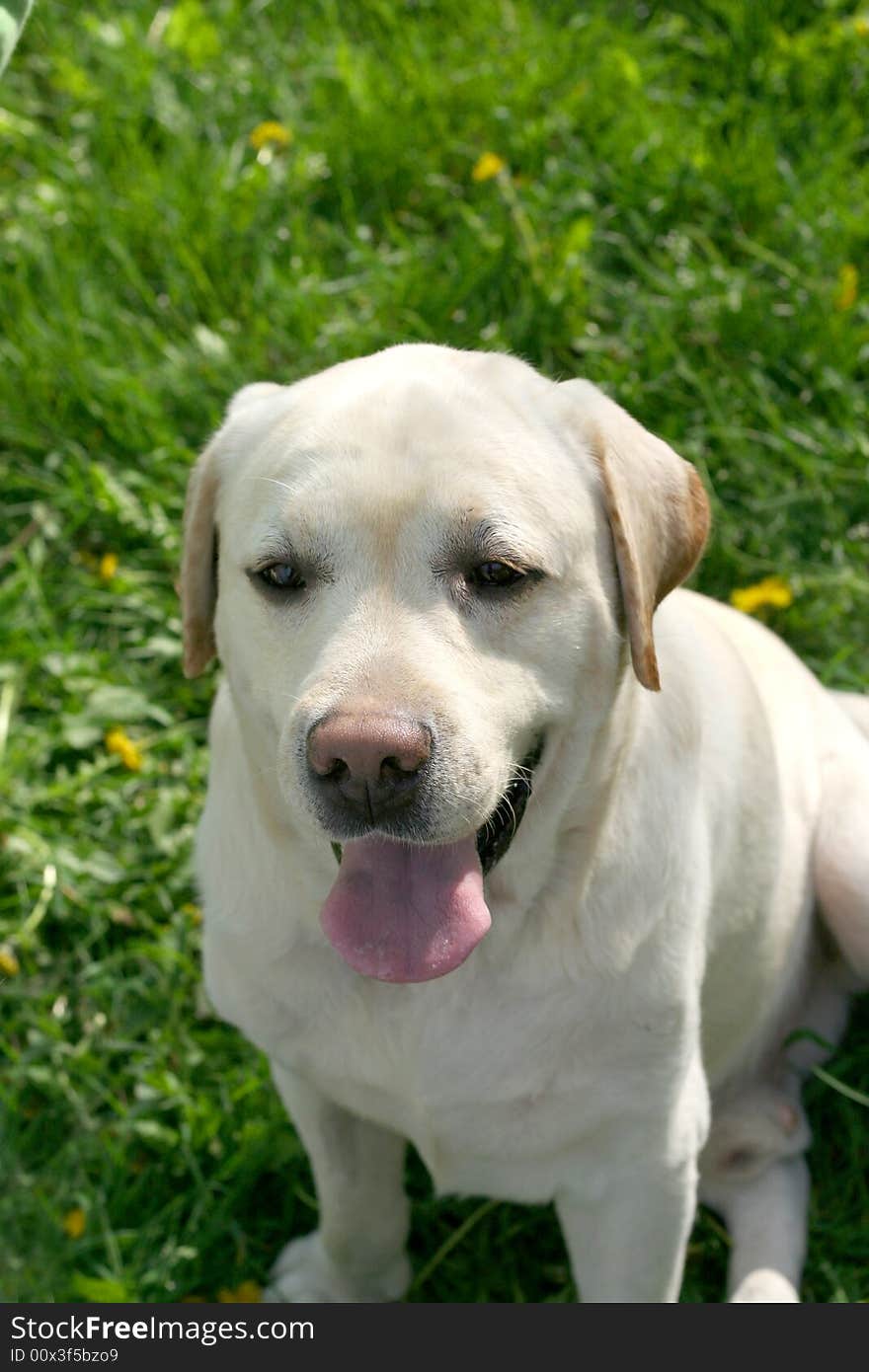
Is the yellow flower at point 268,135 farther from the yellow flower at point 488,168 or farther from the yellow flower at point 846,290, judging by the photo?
the yellow flower at point 846,290

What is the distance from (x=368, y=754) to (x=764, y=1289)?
1.59 m

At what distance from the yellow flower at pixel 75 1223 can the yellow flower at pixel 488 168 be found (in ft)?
9.88

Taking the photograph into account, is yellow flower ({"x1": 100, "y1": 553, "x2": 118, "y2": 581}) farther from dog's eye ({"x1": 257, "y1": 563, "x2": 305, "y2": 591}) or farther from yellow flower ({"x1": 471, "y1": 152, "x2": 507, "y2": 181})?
dog's eye ({"x1": 257, "y1": 563, "x2": 305, "y2": 591})

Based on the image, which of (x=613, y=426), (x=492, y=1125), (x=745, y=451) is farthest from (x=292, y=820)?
(x=745, y=451)

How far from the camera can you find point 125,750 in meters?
3.91

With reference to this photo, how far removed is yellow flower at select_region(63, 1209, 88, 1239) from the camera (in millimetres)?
3262

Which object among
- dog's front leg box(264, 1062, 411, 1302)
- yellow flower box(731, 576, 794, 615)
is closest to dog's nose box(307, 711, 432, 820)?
dog's front leg box(264, 1062, 411, 1302)

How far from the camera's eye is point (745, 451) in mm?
4168

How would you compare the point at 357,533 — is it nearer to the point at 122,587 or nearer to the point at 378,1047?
the point at 378,1047

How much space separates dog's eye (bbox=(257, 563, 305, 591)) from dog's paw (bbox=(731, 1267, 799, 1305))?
1.67 m

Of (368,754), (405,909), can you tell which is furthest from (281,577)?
(405,909)

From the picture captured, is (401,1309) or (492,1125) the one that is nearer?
(492,1125)

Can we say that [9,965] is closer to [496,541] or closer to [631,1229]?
[631,1229]

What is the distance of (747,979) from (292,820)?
40.8 inches
